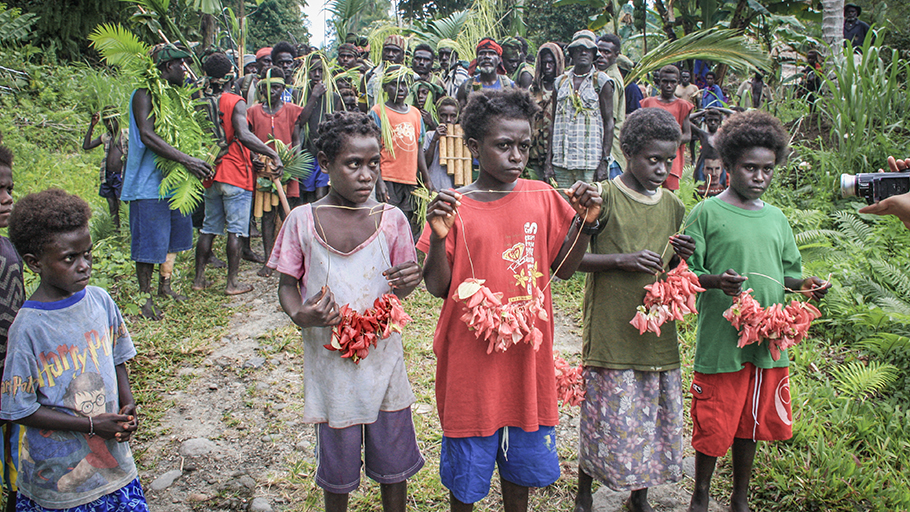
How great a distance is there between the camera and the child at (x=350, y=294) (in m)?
2.42

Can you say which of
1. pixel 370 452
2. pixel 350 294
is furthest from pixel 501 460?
pixel 350 294

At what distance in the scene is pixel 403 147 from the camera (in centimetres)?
665

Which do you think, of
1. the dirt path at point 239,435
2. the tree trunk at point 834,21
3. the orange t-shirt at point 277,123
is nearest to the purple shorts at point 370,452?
the dirt path at point 239,435

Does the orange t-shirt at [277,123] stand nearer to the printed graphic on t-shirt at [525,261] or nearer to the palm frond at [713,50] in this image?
the palm frond at [713,50]

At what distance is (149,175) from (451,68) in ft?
15.0

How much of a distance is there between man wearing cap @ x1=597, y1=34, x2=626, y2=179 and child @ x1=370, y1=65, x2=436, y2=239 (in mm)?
2190

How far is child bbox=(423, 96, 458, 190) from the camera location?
6.76 meters

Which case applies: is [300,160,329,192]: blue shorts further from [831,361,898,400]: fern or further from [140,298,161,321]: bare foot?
[831,361,898,400]: fern

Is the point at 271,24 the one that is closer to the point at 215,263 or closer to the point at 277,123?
the point at 277,123

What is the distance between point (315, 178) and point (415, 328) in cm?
269

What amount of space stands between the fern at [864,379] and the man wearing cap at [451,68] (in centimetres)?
530

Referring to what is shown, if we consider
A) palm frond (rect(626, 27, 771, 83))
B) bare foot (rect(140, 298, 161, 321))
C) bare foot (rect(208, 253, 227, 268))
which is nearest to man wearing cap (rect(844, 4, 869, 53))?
palm frond (rect(626, 27, 771, 83))

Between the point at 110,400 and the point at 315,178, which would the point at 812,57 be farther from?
the point at 110,400

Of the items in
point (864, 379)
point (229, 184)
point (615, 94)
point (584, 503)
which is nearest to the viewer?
point (584, 503)
